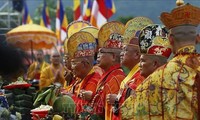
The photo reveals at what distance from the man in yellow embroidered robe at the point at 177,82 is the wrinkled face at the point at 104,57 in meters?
2.19

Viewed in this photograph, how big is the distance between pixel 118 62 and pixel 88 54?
2.00 feet

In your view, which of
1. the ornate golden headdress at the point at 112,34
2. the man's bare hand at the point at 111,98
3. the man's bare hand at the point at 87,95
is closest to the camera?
the man's bare hand at the point at 111,98

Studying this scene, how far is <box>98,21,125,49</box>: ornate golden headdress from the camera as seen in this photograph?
6469mm

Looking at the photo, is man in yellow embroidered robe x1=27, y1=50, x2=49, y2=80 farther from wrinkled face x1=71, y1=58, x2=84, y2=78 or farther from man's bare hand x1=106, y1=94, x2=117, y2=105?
man's bare hand x1=106, y1=94, x2=117, y2=105

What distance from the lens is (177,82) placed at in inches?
157

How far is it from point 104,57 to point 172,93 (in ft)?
8.00

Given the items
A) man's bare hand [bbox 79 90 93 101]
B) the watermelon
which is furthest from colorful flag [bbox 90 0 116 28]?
the watermelon

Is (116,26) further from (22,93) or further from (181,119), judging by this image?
(181,119)

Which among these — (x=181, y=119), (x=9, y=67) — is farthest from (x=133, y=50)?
(x=181, y=119)

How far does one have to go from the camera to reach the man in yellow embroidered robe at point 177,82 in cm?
397

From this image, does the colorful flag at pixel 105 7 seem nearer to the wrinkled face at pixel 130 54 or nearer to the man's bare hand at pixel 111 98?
the wrinkled face at pixel 130 54

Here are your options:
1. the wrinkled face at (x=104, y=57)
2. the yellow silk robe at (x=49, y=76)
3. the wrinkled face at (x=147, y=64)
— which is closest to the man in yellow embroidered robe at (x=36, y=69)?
the yellow silk robe at (x=49, y=76)

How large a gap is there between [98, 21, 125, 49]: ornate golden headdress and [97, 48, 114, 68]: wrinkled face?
78 millimetres

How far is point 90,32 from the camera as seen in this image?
24.2 ft
